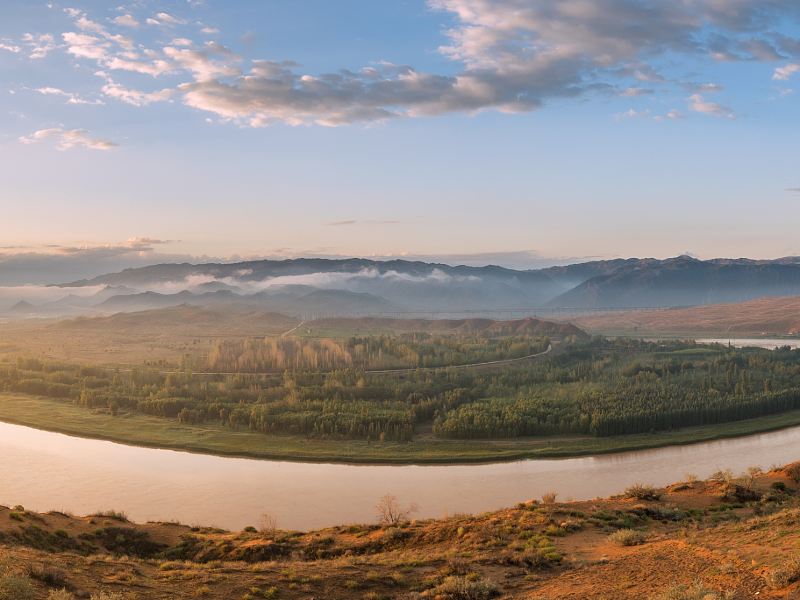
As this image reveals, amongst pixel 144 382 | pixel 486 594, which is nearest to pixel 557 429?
pixel 486 594

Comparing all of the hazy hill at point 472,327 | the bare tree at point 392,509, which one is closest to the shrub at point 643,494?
the bare tree at point 392,509

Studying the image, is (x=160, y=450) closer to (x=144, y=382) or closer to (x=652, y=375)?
(x=144, y=382)

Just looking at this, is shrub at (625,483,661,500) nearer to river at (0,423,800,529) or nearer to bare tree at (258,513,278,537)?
river at (0,423,800,529)

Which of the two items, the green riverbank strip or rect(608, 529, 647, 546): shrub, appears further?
the green riverbank strip

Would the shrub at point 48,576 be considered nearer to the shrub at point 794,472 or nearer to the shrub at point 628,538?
the shrub at point 628,538

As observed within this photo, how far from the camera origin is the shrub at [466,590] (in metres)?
18.8

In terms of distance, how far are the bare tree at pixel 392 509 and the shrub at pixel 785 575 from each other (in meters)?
22.4

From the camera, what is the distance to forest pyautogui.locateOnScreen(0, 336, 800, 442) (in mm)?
64188

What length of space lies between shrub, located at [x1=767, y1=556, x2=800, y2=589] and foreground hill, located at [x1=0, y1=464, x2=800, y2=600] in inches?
1.0

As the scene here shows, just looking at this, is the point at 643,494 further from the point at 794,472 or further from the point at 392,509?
the point at 392,509

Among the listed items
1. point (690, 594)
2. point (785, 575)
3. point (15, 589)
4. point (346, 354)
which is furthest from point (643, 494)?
point (346, 354)

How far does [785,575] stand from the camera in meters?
15.6

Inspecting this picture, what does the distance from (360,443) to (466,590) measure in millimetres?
41316

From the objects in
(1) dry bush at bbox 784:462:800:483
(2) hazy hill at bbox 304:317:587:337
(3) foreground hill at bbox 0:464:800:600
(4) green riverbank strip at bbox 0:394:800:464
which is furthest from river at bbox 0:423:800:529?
(2) hazy hill at bbox 304:317:587:337
